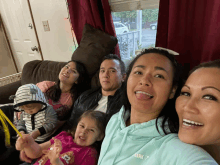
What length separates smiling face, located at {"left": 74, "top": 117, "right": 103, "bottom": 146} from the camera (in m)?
0.96

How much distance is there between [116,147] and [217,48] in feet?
2.69

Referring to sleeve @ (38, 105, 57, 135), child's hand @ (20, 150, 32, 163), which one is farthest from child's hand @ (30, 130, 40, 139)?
child's hand @ (20, 150, 32, 163)

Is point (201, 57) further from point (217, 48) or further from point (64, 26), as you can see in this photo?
point (64, 26)

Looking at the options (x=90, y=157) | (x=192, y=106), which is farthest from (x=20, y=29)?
(x=192, y=106)

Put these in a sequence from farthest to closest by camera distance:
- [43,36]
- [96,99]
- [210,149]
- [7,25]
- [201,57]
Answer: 1. [7,25]
2. [43,36]
3. [96,99]
4. [201,57]
5. [210,149]

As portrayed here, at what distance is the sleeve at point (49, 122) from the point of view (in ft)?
3.79

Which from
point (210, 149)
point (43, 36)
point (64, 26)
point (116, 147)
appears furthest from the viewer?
point (43, 36)

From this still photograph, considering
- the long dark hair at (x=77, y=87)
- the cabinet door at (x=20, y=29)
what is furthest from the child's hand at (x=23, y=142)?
the cabinet door at (x=20, y=29)

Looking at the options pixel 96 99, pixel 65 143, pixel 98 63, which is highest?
pixel 98 63

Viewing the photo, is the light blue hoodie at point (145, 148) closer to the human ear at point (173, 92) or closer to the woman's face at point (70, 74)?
the human ear at point (173, 92)

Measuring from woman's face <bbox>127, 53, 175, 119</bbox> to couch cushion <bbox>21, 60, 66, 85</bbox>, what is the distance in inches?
51.5

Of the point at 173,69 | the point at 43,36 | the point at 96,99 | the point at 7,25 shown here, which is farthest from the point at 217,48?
the point at 7,25

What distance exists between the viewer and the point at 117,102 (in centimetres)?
115

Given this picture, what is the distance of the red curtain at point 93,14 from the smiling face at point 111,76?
16.3 inches
